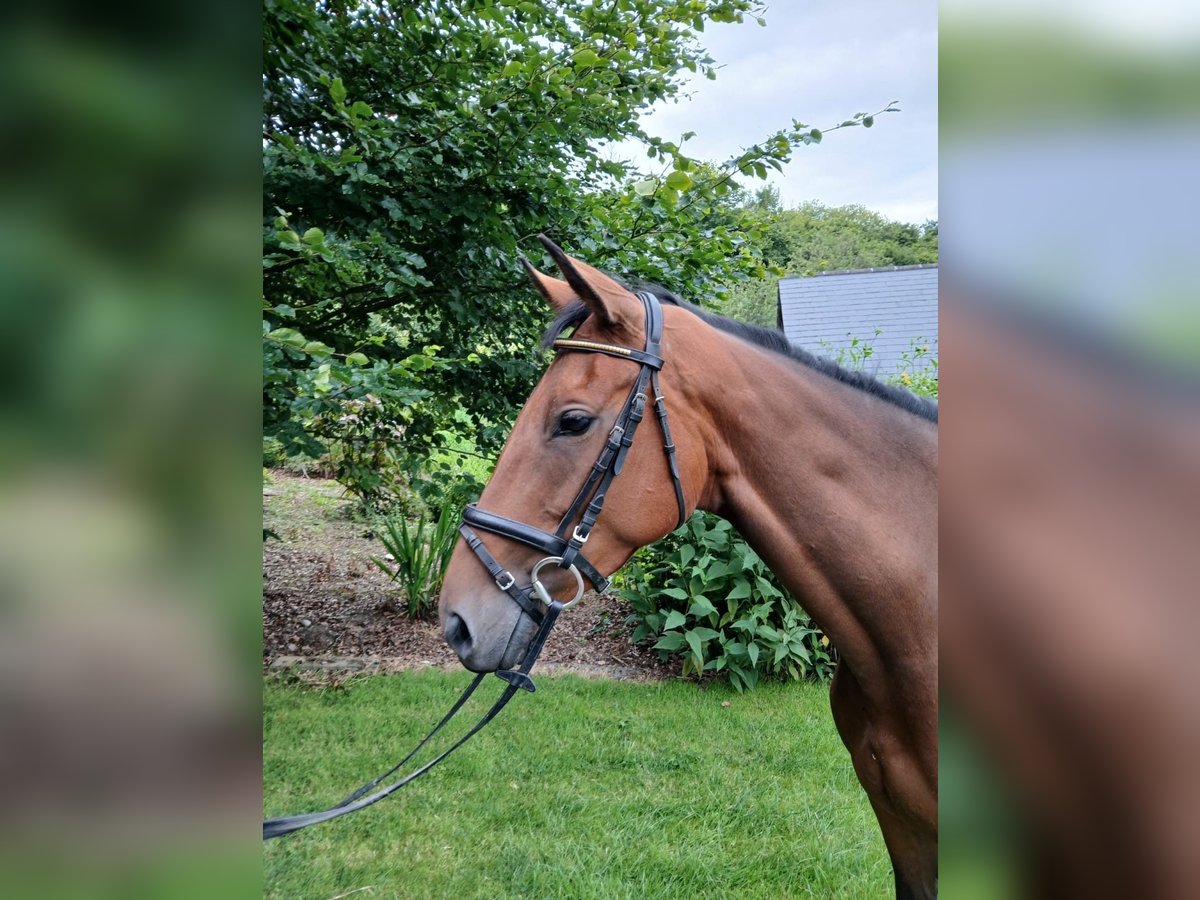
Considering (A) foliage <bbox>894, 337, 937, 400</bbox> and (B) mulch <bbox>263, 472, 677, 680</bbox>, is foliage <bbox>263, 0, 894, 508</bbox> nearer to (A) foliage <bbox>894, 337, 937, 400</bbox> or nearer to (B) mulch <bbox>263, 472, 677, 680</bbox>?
(A) foliage <bbox>894, 337, 937, 400</bbox>

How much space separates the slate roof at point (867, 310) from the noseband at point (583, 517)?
650 millimetres

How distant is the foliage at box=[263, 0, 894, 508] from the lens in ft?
8.50

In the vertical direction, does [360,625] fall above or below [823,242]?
below

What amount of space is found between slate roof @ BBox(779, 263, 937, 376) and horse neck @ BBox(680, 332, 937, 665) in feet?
1.27

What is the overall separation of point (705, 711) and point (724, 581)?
2.96 ft

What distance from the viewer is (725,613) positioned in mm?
4734

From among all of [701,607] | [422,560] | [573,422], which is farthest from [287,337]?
[422,560]

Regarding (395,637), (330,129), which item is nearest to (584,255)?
(330,129)

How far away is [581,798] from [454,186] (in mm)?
3239

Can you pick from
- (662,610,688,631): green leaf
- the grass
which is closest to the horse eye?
the grass

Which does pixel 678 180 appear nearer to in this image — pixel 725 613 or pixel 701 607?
pixel 701 607
